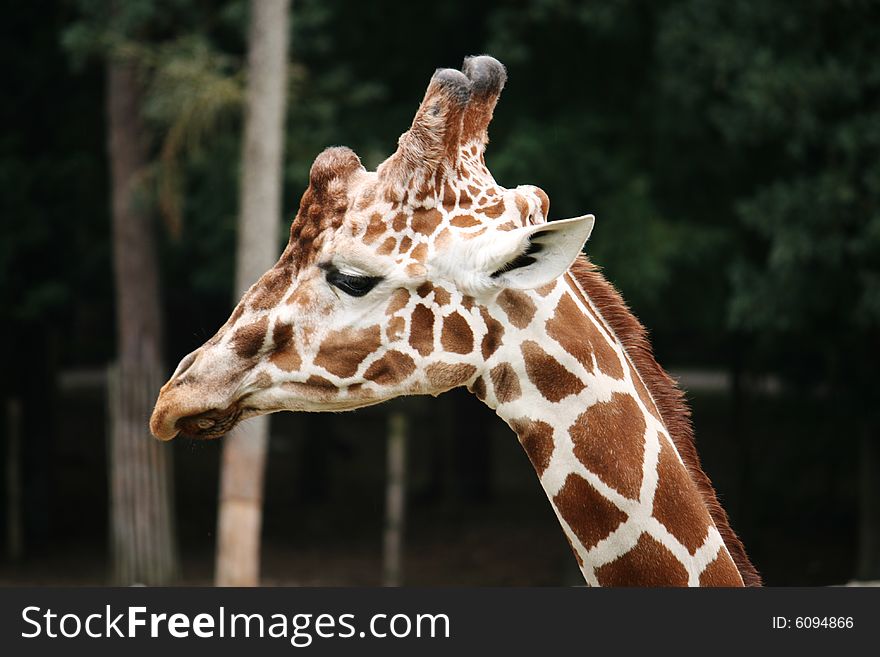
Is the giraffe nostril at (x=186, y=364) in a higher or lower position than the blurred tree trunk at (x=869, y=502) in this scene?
higher

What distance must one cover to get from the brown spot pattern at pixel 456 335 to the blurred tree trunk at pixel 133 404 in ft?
30.8

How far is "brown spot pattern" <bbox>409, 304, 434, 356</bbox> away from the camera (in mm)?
2592

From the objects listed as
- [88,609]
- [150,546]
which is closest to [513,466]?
[150,546]

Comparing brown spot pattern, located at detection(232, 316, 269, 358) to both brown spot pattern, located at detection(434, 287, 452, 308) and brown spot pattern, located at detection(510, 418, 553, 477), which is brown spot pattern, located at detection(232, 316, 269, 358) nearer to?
brown spot pattern, located at detection(434, 287, 452, 308)

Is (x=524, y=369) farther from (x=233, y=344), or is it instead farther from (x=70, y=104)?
(x=70, y=104)

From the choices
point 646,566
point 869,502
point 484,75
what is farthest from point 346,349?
point 869,502

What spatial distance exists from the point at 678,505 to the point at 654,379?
342mm

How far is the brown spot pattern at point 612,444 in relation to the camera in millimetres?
2604

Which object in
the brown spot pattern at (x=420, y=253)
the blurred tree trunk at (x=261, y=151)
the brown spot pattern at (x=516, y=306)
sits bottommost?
the brown spot pattern at (x=516, y=306)

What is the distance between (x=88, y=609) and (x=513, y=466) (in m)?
18.8

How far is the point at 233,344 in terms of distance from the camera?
2.61 meters

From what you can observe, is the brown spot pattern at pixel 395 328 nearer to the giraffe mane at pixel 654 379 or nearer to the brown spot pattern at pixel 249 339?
the brown spot pattern at pixel 249 339

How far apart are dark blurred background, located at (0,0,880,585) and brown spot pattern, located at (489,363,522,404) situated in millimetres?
7689

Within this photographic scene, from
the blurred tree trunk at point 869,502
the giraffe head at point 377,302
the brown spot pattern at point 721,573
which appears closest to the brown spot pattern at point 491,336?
the giraffe head at point 377,302
